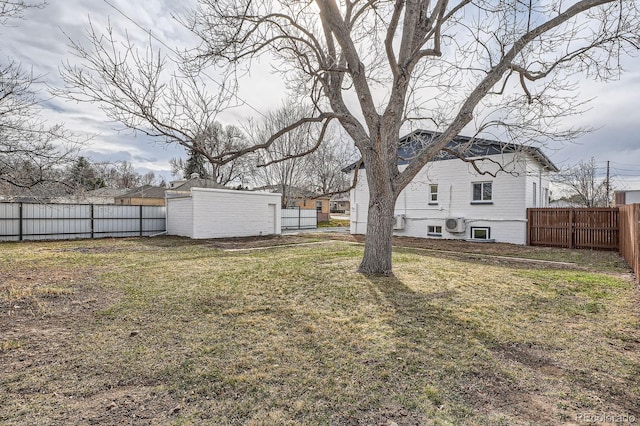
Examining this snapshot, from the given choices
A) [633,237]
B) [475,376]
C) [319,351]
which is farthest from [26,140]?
[633,237]

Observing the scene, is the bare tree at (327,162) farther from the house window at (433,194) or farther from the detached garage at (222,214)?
the house window at (433,194)

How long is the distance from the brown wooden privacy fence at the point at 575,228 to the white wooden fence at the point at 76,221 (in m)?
19.4

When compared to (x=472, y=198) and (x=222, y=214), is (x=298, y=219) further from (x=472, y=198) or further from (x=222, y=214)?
(x=472, y=198)

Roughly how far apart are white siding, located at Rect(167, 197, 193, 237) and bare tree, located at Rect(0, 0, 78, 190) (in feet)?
32.2

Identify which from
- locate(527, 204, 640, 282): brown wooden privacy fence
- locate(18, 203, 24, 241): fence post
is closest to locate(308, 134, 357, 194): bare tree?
locate(527, 204, 640, 282): brown wooden privacy fence

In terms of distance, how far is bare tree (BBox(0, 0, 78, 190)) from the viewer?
5766 mm

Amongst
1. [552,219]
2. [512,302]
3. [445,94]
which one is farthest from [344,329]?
[552,219]

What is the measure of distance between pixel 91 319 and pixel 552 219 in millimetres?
15564

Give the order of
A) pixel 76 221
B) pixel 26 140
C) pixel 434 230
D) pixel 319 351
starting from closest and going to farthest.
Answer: pixel 319 351, pixel 26 140, pixel 76 221, pixel 434 230

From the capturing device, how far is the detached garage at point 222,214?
15.9 m

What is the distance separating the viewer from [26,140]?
5.94 metres

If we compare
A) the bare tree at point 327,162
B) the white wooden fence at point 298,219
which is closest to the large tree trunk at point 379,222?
the white wooden fence at point 298,219

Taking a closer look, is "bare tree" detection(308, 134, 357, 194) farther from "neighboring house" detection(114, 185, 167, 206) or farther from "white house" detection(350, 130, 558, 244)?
"neighboring house" detection(114, 185, 167, 206)

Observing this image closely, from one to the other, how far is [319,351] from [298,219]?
21093mm
